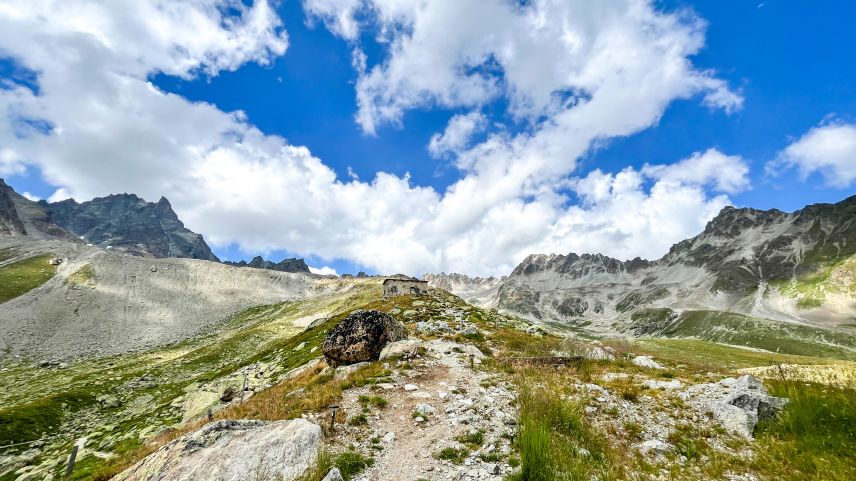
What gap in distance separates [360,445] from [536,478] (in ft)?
18.5

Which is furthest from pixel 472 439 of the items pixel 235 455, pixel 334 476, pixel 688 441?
pixel 235 455

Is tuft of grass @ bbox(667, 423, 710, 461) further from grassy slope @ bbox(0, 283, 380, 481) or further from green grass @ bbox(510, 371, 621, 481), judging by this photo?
grassy slope @ bbox(0, 283, 380, 481)

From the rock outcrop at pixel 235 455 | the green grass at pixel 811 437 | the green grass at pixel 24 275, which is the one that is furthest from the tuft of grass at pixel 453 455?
the green grass at pixel 24 275

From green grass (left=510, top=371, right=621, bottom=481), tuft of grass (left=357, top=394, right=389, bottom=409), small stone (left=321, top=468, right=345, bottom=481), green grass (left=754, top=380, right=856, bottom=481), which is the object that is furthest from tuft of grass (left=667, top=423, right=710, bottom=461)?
tuft of grass (left=357, top=394, right=389, bottom=409)

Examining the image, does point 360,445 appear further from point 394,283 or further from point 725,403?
point 394,283

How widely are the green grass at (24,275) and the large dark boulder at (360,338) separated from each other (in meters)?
144

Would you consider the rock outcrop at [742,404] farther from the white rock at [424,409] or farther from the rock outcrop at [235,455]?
the rock outcrop at [235,455]

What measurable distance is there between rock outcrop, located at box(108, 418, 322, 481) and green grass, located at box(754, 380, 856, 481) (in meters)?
11.1

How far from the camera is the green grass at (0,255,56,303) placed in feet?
388

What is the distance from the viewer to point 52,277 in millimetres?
137625

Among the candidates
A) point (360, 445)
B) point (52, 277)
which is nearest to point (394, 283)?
point (360, 445)

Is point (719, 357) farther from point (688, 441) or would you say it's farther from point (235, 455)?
point (235, 455)

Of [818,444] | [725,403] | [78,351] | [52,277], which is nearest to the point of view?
[818,444]

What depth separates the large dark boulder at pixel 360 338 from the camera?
2375 cm
